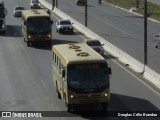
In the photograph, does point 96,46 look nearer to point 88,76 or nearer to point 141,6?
point 88,76

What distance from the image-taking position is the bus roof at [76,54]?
25380 mm

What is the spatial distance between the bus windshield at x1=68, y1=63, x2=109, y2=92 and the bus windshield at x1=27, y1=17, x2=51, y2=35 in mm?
26016

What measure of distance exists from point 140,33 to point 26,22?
19.9m

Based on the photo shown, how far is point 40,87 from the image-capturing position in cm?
3238

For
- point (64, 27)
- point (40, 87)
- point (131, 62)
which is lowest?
point (64, 27)

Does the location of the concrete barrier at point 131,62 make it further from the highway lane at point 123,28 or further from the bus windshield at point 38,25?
the bus windshield at point 38,25

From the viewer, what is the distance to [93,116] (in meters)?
25.0

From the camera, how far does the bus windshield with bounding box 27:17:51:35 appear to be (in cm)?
5069

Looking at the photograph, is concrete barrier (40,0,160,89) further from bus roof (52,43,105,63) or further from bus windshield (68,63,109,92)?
bus windshield (68,63,109,92)

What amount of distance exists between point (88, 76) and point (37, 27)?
26.8m

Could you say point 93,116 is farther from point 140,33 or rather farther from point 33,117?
point 140,33

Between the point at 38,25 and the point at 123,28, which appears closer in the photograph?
the point at 38,25

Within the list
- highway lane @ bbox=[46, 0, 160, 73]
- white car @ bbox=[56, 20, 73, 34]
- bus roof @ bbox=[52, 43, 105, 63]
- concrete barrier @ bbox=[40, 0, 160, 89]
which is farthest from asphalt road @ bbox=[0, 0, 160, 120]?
white car @ bbox=[56, 20, 73, 34]

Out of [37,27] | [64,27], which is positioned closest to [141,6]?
[64,27]
